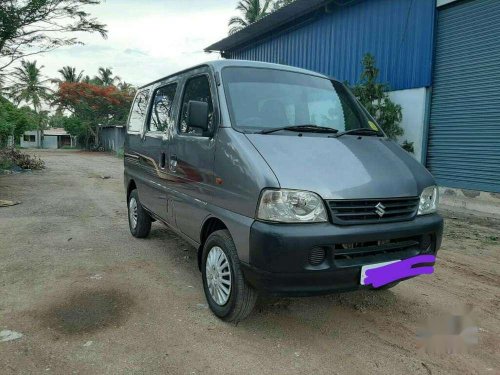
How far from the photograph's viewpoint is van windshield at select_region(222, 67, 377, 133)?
10.8 ft

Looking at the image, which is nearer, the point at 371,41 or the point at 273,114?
the point at 273,114

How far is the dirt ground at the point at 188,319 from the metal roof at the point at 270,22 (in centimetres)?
874

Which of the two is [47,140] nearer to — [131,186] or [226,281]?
[131,186]

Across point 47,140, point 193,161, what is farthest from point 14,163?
point 47,140

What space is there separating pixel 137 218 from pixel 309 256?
3537 millimetres

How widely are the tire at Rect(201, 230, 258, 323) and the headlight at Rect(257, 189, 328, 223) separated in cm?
50

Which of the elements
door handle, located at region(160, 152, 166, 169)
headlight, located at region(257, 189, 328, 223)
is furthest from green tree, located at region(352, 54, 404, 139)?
headlight, located at region(257, 189, 328, 223)

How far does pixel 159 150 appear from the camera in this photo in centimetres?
435

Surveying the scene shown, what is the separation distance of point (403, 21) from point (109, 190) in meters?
8.46

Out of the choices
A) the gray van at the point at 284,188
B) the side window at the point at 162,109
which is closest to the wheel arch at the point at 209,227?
the gray van at the point at 284,188

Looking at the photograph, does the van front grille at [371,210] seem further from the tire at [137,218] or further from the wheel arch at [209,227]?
the tire at [137,218]

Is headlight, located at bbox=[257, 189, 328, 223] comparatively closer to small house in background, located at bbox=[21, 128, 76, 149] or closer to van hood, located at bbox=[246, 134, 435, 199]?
van hood, located at bbox=[246, 134, 435, 199]

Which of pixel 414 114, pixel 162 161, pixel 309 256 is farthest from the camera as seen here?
pixel 414 114

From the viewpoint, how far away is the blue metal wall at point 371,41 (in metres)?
8.86
